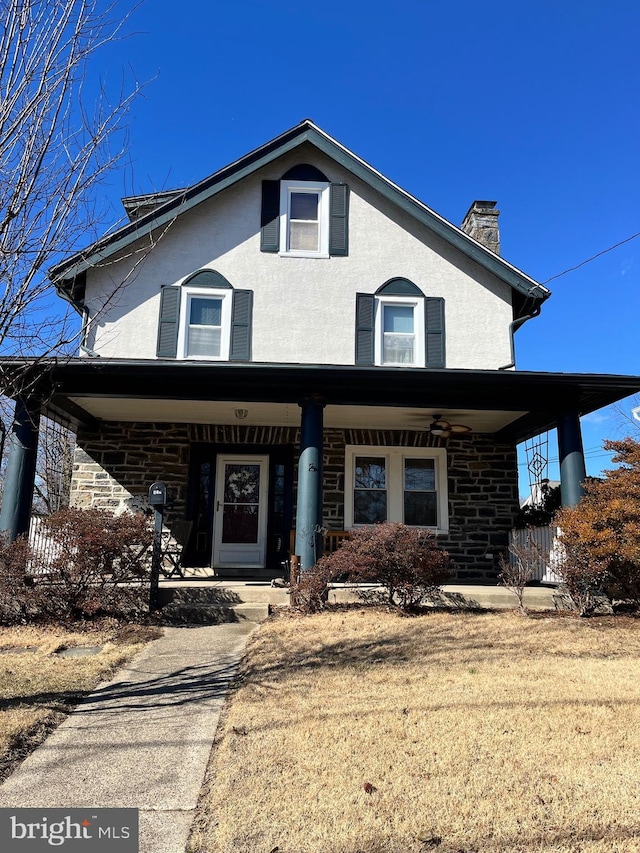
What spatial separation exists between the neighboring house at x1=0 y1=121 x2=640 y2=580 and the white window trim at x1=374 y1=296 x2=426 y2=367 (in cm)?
3

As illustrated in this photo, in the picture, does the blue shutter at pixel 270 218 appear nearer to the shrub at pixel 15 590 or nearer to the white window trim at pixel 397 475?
the white window trim at pixel 397 475

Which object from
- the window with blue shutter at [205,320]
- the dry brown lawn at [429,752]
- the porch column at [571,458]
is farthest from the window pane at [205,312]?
the dry brown lawn at [429,752]

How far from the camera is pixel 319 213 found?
37.0 ft

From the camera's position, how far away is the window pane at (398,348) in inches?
423

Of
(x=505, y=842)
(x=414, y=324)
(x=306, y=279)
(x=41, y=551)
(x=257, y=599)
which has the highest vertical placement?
(x=306, y=279)

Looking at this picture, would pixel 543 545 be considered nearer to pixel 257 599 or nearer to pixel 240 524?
pixel 257 599

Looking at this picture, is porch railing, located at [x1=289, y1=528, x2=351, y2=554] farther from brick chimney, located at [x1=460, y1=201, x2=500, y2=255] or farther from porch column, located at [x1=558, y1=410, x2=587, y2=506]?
brick chimney, located at [x1=460, y1=201, x2=500, y2=255]

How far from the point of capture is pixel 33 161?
13.8 feet

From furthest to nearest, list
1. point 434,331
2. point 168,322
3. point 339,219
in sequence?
1. point 339,219
2. point 434,331
3. point 168,322

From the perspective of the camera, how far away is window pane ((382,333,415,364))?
10.8m

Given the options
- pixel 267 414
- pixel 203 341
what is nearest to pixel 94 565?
pixel 267 414

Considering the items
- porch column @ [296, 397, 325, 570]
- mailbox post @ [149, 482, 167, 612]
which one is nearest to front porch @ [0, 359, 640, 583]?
porch column @ [296, 397, 325, 570]

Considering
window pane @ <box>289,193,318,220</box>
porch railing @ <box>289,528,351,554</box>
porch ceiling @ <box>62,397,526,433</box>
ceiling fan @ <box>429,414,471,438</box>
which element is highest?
window pane @ <box>289,193,318,220</box>

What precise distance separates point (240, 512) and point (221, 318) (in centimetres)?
341
